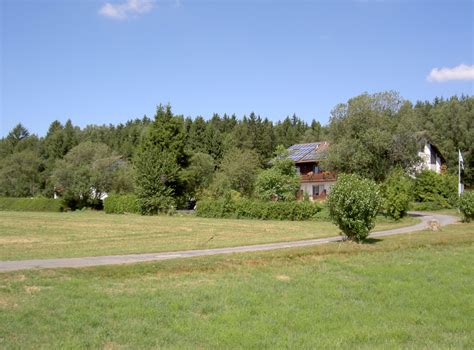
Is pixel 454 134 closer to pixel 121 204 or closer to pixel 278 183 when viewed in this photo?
pixel 278 183

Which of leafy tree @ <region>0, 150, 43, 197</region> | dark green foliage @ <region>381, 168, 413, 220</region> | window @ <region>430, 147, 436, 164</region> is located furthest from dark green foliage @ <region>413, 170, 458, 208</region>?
leafy tree @ <region>0, 150, 43, 197</region>

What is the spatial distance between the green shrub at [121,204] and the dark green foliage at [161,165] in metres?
2.29

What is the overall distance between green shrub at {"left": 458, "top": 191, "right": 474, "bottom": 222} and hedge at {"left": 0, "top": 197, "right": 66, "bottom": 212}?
5668cm

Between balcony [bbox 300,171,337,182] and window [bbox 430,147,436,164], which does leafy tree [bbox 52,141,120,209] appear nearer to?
balcony [bbox 300,171,337,182]

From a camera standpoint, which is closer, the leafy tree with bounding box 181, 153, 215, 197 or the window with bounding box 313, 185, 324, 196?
the leafy tree with bounding box 181, 153, 215, 197

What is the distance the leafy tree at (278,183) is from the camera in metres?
54.8

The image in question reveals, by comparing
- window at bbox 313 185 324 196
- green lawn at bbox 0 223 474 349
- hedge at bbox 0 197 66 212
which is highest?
window at bbox 313 185 324 196

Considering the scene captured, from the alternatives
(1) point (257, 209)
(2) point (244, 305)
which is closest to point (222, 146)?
(1) point (257, 209)

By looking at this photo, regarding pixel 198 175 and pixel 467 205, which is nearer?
pixel 467 205

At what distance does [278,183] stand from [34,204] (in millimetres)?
41124

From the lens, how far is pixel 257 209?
5103cm

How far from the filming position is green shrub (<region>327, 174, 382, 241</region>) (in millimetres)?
21812

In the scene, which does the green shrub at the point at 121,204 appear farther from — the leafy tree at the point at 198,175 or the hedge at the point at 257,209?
the hedge at the point at 257,209

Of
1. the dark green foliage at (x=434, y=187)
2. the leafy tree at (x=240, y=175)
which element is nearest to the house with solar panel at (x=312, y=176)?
the leafy tree at (x=240, y=175)
